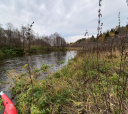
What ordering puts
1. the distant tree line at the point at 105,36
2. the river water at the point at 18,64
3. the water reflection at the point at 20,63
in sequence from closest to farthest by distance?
the distant tree line at the point at 105,36 → the river water at the point at 18,64 → the water reflection at the point at 20,63

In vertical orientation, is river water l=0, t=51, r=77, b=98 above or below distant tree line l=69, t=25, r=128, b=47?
below

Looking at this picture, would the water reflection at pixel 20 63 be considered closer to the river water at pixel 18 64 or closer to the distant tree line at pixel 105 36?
the river water at pixel 18 64

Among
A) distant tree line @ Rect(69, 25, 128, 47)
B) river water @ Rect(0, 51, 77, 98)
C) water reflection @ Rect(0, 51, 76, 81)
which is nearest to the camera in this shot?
distant tree line @ Rect(69, 25, 128, 47)

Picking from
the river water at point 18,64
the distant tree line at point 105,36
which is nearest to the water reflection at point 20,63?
the river water at point 18,64

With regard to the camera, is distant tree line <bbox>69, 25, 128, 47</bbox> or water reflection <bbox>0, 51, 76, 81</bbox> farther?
water reflection <bbox>0, 51, 76, 81</bbox>

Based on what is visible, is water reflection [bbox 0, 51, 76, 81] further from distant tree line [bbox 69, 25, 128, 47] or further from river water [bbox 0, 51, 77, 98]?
distant tree line [bbox 69, 25, 128, 47]

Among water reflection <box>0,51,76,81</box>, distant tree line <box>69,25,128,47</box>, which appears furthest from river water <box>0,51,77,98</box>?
distant tree line <box>69,25,128,47</box>

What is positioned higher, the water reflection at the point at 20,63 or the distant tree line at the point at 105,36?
the distant tree line at the point at 105,36

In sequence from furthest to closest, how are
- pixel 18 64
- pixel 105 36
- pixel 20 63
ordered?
pixel 20 63
pixel 18 64
pixel 105 36

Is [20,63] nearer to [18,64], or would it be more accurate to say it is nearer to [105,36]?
[18,64]

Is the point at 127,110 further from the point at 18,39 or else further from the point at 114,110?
the point at 18,39

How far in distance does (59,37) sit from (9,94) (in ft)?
194

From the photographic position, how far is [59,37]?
5925 centimetres

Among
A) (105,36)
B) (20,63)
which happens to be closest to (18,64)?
(20,63)
